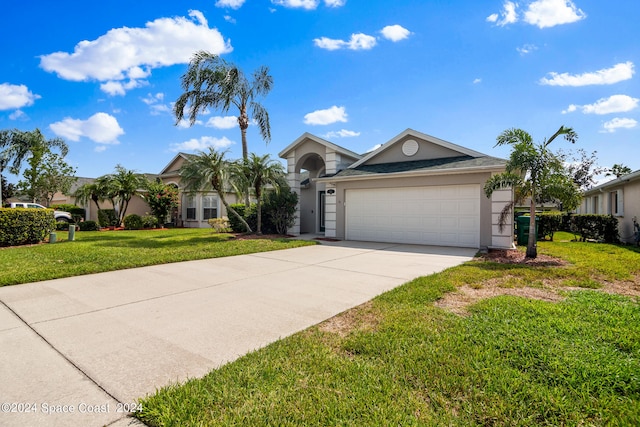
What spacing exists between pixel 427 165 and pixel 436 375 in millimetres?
10995

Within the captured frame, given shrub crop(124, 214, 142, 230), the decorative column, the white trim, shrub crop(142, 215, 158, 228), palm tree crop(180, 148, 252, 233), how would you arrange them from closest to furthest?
the white trim
palm tree crop(180, 148, 252, 233)
the decorative column
shrub crop(124, 214, 142, 230)
shrub crop(142, 215, 158, 228)

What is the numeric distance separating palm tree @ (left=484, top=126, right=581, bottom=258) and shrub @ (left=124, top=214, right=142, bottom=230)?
65.2 feet

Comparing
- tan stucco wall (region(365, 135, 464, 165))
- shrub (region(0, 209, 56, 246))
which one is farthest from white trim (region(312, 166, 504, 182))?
shrub (region(0, 209, 56, 246))

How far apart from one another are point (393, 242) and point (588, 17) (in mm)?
9292

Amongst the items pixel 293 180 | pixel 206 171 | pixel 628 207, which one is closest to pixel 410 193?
pixel 293 180

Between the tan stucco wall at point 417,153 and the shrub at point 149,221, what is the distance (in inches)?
571

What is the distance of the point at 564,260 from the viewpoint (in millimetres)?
8523

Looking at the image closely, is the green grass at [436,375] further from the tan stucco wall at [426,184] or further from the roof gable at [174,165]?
the roof gable at [174,165]

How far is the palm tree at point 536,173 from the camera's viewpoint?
859cm

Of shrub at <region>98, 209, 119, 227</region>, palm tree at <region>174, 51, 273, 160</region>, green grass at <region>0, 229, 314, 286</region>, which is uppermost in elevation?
Answer: palm tree at <region>174, 51, 273, 160</region>

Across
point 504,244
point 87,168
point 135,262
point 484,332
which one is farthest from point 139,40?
point 87,168

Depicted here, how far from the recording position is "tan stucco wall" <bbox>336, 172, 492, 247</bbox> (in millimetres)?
11250

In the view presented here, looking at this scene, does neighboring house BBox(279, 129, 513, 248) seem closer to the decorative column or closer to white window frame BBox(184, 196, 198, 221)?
the decorative column

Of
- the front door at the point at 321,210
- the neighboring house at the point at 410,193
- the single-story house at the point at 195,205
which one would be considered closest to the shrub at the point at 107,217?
the single-story house at the point at 195,205
